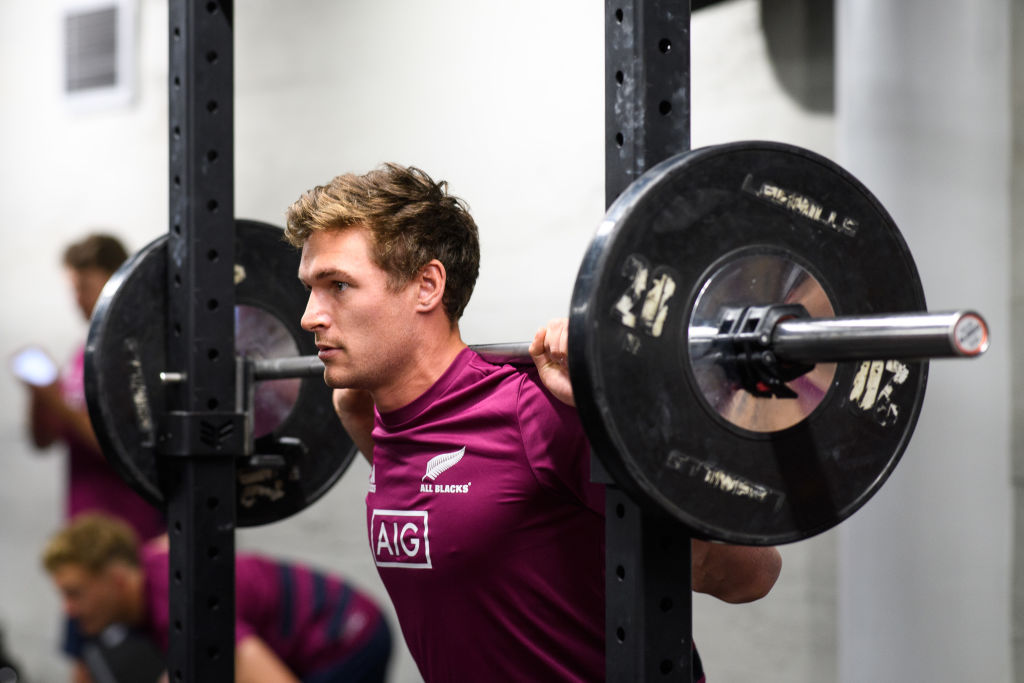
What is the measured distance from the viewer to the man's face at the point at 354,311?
5.00ft

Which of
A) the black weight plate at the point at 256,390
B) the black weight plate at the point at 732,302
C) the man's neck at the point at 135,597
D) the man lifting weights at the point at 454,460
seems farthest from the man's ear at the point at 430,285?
the man's neck at the point at 135,597

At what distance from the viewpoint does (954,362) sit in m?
2.21

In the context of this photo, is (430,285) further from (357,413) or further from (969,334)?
(969,334)

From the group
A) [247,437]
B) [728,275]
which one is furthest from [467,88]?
[728,275]

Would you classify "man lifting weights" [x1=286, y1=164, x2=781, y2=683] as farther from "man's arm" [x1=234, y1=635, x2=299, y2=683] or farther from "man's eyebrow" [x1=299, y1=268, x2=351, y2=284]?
"man's arm" [x1=234, y1=635, x2=299, y2=683]

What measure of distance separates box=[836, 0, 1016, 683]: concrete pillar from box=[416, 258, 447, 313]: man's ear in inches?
41.4

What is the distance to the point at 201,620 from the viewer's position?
69.4 inches

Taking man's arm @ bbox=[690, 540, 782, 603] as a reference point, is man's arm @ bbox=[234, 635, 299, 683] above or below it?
below

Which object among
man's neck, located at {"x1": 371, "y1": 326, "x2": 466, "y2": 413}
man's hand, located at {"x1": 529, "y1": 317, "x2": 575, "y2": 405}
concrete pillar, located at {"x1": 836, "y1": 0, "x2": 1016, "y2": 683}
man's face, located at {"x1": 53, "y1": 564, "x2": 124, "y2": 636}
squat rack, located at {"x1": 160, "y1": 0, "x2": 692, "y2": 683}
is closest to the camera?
man's hand, located at {"x1": 529, "y1": 317, "x2": 575, "y2": 405}

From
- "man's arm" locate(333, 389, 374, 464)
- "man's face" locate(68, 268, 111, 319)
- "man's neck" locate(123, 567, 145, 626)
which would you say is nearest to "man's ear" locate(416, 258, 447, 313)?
"man's arm" locate(333, 389, 374, 464)

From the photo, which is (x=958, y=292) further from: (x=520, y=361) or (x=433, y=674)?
(x=433, y=674)

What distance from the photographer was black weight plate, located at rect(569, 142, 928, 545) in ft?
3.20

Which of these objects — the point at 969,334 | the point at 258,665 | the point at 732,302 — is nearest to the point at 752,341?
the point at 732,302

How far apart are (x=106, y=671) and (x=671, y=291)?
126 inches
